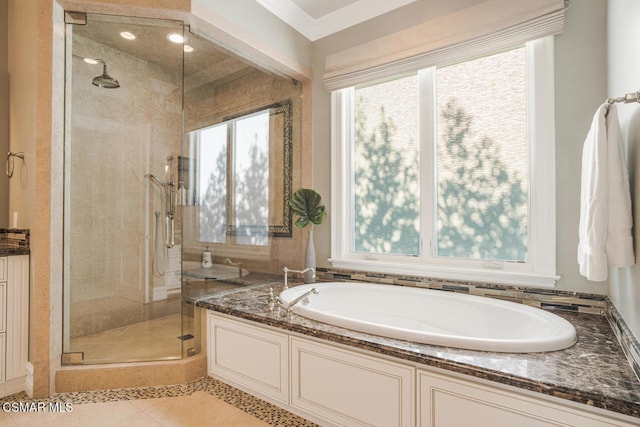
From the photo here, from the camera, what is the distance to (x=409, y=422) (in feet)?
4.55

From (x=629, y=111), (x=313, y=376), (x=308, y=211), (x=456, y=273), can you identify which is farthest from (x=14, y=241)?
(x=629, y=111)

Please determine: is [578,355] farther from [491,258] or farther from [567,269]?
[491,258]

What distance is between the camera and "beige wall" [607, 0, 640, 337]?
127cm

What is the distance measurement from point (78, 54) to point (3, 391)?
221cm

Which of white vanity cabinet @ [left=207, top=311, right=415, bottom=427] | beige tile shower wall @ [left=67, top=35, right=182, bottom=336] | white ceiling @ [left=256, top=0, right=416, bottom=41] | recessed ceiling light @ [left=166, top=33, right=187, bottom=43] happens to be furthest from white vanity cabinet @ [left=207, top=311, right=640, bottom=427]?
white ceiling @ [left=256, top=0, right=416, bottom=41]

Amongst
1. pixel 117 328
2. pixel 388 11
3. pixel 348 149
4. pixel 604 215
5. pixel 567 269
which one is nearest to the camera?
pixel 604 215

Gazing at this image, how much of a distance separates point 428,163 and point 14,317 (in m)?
2.96

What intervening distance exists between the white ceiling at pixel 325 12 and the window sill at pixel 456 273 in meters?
2.01

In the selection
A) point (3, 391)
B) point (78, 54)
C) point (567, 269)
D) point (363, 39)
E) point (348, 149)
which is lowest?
point (3, 391)

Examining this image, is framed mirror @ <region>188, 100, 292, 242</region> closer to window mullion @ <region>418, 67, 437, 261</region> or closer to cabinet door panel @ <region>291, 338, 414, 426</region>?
window mullion @ <region>418, 67, 437, 261</region>

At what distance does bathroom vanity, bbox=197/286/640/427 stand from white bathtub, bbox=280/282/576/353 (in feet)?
0.14

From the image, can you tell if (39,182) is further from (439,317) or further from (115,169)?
(439,317)

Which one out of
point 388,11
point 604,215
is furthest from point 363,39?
point 604,215

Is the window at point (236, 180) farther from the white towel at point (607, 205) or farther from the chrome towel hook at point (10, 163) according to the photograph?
the white towel at point (607, 205)
